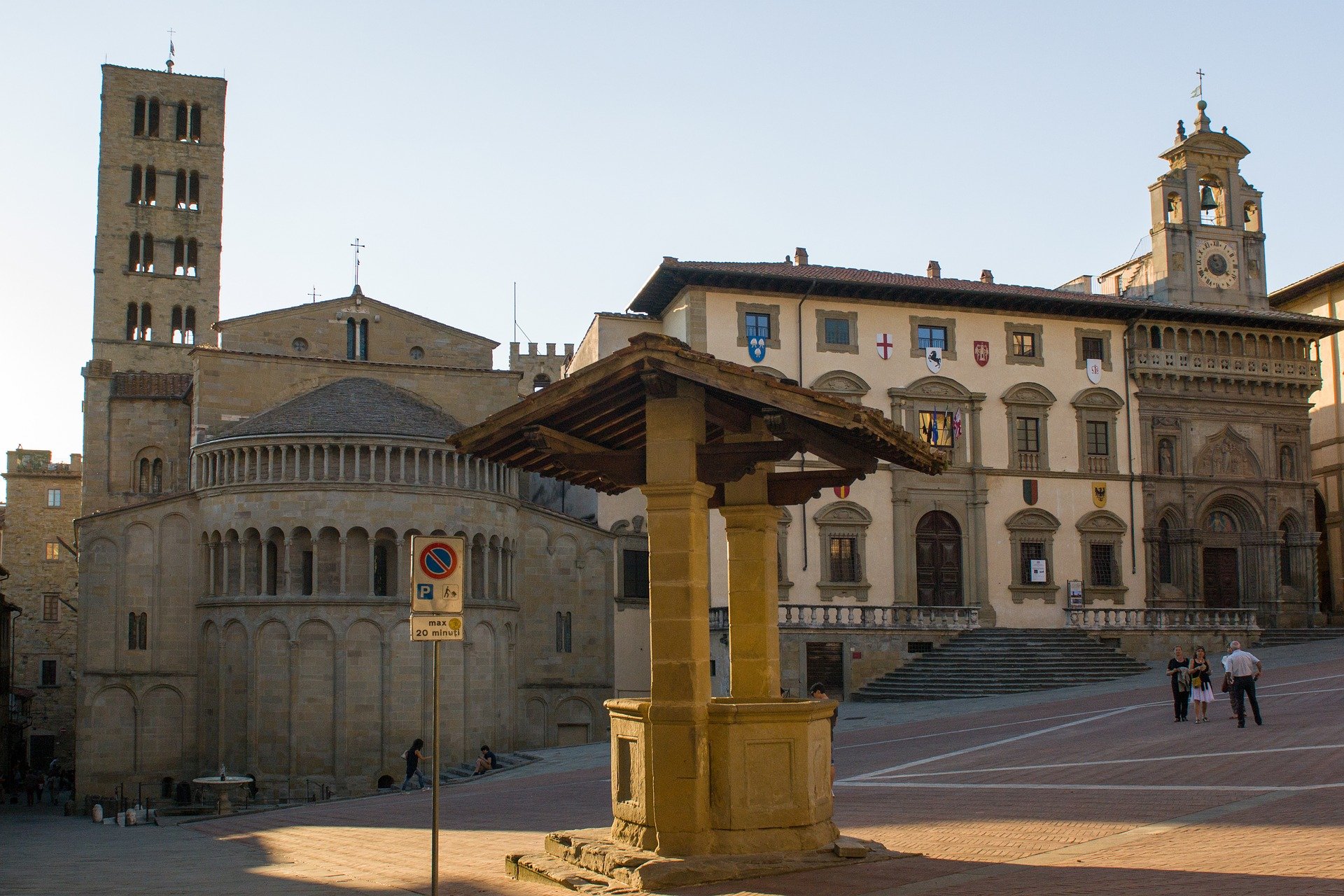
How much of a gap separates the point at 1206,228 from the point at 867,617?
22.3 m

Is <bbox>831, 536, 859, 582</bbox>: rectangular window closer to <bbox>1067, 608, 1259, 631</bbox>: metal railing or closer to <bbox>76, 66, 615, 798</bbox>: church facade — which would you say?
<bbox>1067, 608, 1259, 631</bbox>: metal railing

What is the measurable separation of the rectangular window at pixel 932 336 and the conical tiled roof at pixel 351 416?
57.5ft

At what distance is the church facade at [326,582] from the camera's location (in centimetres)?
4362

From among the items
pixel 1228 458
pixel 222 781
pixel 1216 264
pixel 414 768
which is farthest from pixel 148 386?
pixel 1216 264

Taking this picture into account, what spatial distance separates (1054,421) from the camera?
49.8 meters

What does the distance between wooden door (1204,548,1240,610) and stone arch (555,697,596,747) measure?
962 inches

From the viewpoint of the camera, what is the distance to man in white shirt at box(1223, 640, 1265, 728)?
987 inches

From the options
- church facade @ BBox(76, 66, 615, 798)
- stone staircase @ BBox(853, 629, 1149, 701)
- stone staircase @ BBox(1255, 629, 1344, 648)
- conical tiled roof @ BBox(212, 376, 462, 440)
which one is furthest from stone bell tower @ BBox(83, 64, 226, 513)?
stone staircase @ BBox(1255, 629, 1344, 648)

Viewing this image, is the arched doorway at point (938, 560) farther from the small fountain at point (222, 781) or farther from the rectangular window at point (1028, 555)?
the small fountain at point (222, 781)

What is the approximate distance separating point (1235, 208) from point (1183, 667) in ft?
103

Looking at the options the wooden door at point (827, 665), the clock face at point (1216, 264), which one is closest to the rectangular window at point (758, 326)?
the wooden door at point (827, 665)

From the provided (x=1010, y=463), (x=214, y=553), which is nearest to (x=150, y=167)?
(x=214, y=553)

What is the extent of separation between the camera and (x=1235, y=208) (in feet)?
174

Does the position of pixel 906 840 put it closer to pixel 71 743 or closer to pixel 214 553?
pixel 214 553
